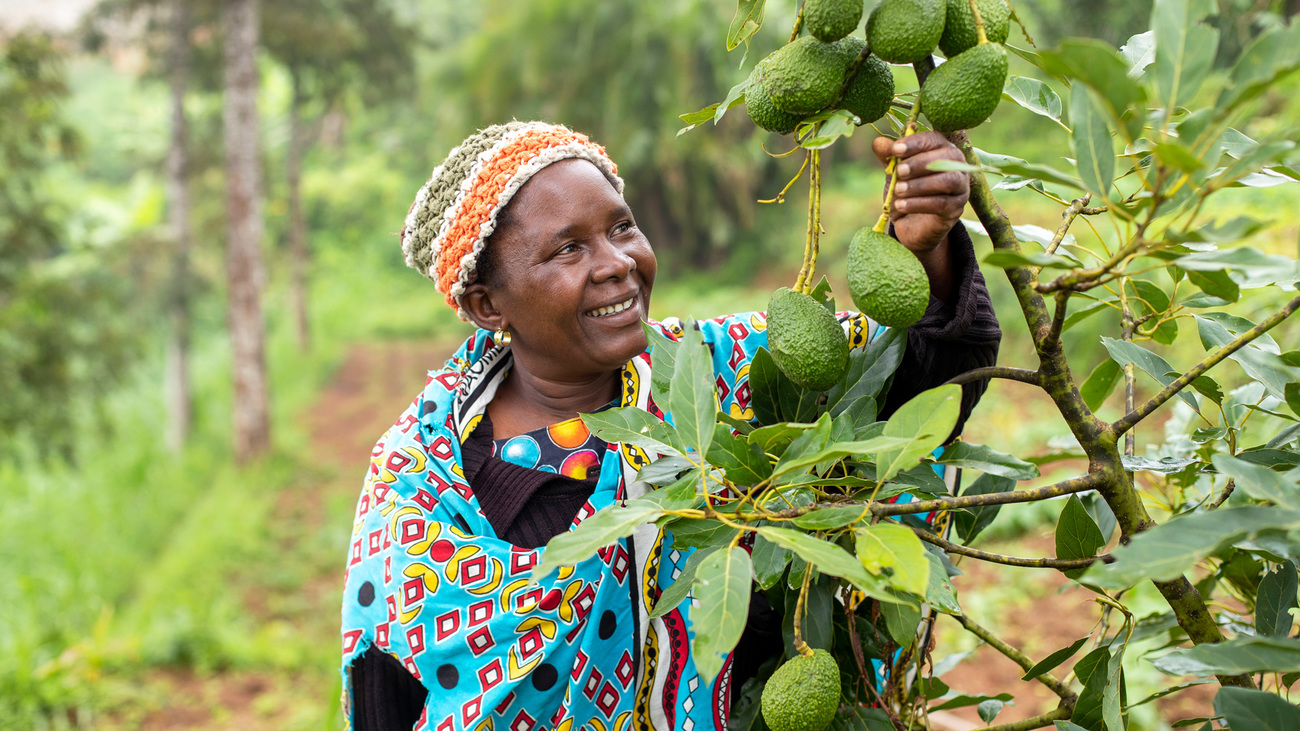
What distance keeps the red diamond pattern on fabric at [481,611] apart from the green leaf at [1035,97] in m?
1.01

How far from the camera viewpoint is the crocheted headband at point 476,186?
147 cm

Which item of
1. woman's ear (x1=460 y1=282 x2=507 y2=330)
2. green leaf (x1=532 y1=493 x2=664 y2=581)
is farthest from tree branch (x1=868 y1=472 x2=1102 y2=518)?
woman's ear (x1=460 y1=282 x2=507 y2=330)

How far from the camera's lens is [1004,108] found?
9.27m

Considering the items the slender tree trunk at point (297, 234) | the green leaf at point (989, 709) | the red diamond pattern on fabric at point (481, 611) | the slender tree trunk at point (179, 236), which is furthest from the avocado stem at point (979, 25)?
the slender tree trunk at point (297, 234)

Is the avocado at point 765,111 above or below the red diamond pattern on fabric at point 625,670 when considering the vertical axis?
above

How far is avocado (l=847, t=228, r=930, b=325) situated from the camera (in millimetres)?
845

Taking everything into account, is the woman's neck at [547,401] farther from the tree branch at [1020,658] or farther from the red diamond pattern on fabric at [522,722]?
the tree branch at [1020,658]

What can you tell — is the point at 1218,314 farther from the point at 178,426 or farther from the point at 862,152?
the point at 862,152

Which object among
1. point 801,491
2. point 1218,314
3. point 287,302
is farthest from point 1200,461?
point 287,302

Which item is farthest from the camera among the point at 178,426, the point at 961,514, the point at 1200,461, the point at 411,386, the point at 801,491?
the point at 411,386

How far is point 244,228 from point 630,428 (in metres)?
7.49

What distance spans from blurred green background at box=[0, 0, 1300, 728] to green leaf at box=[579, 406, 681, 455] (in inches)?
41.1

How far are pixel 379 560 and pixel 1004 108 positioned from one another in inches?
369

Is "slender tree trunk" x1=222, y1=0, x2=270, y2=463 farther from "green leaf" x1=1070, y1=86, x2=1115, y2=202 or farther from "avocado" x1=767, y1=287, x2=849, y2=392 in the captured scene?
"green leaf" x1=1070, y1=86, x2=1115, y2=202
